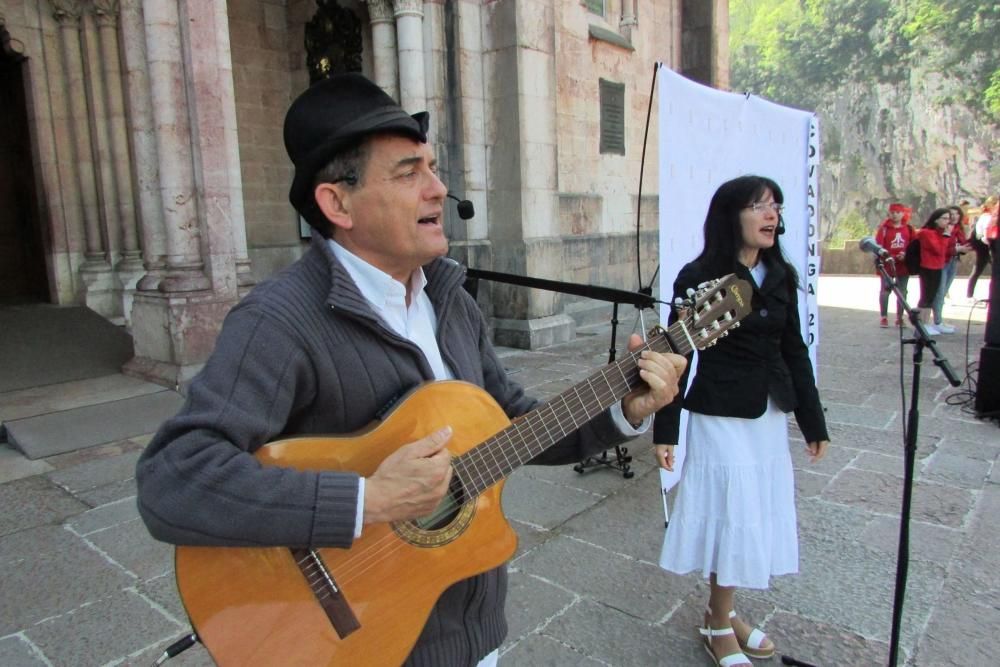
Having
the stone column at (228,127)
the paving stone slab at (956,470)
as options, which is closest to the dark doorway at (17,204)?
the stone column at (228,127)

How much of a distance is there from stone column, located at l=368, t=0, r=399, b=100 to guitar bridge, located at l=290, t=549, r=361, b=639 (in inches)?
287

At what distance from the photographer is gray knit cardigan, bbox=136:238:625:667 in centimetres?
115

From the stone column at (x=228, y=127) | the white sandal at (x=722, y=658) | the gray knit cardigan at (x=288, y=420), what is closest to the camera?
the gray knit cardigan at (x=288, y=420)

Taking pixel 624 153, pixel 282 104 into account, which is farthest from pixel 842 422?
pixel 282 104

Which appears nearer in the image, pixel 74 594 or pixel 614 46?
pixel 74 594

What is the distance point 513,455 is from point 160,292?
5.15m

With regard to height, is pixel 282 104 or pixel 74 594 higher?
pixel 282 104

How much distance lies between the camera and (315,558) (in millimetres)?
1291

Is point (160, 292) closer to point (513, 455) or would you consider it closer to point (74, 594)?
point (74, 594)

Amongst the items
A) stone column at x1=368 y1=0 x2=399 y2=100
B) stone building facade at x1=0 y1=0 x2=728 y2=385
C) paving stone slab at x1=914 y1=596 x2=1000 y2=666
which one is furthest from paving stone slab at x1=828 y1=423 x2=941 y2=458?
stone column at x1=368 y1=0 x2=399 y2=100

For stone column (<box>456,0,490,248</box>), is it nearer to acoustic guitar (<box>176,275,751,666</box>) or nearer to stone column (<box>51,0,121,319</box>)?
stone column (<box>51,0,121,319</box>)

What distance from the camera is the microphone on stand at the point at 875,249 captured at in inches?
97.7

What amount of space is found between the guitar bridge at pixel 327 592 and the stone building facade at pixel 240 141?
4.88 metres

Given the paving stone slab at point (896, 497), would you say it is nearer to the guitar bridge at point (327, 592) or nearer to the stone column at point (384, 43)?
the guitar bridge at point (327, 592)
